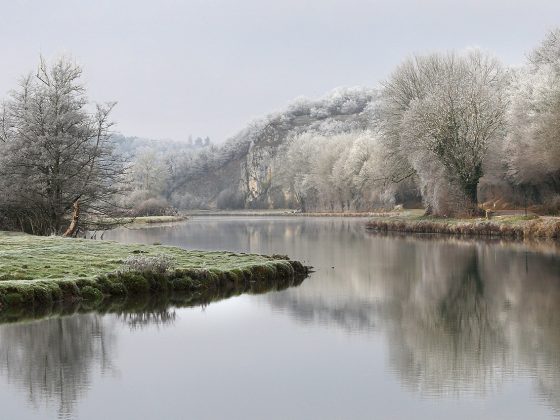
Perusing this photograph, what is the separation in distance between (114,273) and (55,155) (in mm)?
20319

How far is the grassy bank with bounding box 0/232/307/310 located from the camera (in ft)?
66.1

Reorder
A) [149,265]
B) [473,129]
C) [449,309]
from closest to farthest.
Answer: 1. [449,309]
2. [149,265]
3. [473,129]

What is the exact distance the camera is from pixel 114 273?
72.5 ft

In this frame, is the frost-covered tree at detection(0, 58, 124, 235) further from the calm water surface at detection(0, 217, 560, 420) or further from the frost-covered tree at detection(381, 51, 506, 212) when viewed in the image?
the frost-covered tree at detection(381, 51, 506, 212)

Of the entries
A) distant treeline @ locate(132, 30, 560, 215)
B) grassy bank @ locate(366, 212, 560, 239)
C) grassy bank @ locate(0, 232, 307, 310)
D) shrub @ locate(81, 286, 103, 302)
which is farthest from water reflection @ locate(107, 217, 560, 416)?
distant treeline @ locate(132, 30, 560, 215)

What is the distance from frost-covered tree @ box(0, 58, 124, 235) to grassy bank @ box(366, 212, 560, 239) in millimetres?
26103

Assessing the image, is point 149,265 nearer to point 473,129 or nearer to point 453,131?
point 453,131

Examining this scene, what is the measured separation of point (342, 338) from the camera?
52.9ft

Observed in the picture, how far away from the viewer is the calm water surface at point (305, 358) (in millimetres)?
10852

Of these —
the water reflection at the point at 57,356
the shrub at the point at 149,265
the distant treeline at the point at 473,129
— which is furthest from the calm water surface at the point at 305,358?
the distant treeline at the point at 473,129

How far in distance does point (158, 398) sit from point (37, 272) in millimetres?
12217

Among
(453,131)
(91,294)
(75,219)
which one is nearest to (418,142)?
(453,131)


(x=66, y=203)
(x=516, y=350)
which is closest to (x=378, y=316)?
(x=516, y=350)

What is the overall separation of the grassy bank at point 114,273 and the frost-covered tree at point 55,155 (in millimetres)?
10438
